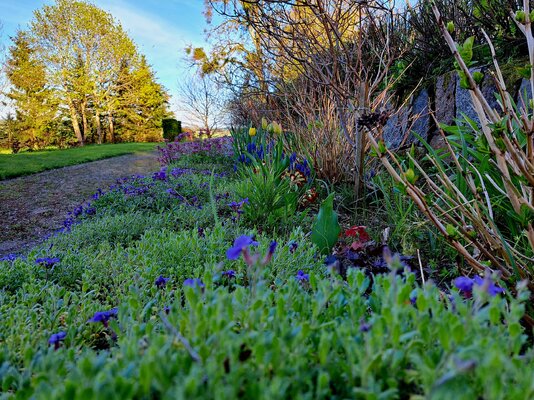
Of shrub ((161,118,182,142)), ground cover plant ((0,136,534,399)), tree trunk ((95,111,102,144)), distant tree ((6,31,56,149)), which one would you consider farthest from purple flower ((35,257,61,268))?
tree trunk ((95,111,102,144))

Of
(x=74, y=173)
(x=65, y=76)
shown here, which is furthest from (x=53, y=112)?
(x=74, y=173)

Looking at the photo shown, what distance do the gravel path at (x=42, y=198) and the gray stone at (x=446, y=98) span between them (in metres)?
4.36

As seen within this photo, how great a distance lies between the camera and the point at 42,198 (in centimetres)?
547

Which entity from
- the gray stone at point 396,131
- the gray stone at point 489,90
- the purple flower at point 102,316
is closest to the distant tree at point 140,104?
the gray stone at point 396,131

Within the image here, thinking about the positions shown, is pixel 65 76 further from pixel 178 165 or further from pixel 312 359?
pixel 312 359

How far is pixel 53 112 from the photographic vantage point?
841 inches

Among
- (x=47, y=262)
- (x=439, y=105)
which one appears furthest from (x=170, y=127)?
(x=47, y=262)

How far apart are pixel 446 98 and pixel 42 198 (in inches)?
224

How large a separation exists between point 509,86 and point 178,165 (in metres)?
6.08

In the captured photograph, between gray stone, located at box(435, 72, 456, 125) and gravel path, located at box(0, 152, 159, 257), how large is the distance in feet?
14.3

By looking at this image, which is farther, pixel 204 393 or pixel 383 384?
pixel 383 384

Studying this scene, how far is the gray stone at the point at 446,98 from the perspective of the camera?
379 cm

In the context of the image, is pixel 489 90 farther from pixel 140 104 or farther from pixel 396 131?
pixel 140 104

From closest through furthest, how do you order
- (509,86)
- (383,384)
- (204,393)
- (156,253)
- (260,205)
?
(204,393)
(383,384)
(156,253)
(260,205)
(509,86)
